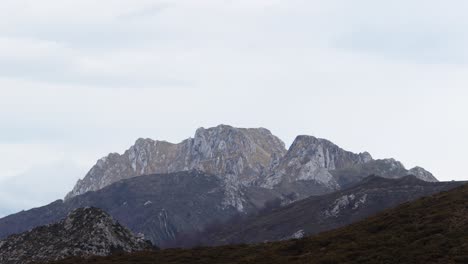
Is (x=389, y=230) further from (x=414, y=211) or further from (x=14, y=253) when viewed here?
(x=14, y=253)

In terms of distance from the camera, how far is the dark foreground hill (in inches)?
2418

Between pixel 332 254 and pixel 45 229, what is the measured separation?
79.0 meters

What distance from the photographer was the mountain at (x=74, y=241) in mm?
116688

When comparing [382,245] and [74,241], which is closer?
[382,245]

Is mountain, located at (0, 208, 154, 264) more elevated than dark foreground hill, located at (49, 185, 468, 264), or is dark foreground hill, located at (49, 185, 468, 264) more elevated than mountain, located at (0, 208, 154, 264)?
mountain, located at (0, 208, 154, 264)

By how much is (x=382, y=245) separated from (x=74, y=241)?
236ft

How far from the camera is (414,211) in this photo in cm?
8144

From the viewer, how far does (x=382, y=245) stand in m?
67.4

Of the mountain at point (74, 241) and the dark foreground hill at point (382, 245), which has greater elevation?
the mountain at point (74, 241)

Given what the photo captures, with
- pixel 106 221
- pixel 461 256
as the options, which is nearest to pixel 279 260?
pixel 461 256

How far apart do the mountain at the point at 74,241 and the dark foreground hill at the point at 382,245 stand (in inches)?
1128

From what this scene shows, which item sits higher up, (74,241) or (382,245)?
(74,241)

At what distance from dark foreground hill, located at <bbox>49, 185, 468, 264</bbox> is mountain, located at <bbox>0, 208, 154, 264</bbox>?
94.0 ft

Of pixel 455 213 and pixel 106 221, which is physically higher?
pixel 106 221
